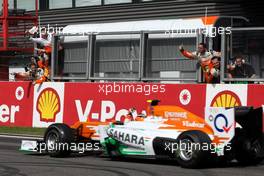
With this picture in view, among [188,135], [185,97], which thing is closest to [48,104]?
[185,97]

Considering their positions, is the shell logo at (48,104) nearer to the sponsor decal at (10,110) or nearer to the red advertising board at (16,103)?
the red advertising board at (16,103)

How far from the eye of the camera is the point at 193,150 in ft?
36.2

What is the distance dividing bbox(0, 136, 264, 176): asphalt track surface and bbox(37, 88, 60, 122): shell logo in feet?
19.7

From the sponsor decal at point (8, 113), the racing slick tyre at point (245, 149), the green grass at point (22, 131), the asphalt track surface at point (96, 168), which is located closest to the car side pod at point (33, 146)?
the asphalt track surface at point (96, 168)

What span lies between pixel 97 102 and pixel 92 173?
7781 millimetres

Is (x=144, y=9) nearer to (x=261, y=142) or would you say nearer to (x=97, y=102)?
(x=97, y=102)

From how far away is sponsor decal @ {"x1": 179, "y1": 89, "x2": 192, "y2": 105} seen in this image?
1669cm

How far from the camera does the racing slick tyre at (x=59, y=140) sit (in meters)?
12.9

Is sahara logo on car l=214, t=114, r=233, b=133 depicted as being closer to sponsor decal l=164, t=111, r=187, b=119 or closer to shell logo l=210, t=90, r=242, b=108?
sponsor decal l=164, t=111, r=187, b=119

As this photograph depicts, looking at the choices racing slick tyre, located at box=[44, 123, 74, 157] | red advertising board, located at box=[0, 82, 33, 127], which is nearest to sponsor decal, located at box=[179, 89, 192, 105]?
racing slick tyre, located at box=[44, 123, 74, 157]

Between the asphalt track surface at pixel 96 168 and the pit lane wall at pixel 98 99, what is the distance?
387 centimetres

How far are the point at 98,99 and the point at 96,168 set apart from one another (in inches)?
282

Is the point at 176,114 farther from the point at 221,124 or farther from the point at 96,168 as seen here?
the point at 96,168

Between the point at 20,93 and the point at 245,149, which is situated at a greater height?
the point at 20,93
